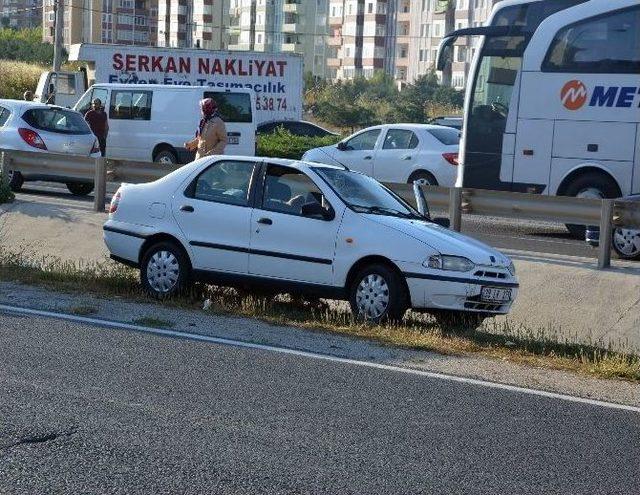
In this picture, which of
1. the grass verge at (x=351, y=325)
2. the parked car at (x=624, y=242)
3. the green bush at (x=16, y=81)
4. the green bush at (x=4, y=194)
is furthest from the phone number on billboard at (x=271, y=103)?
the grass verge at (x=351, y=325)

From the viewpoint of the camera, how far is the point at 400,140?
984 inches

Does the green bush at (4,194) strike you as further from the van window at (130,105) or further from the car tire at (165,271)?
the van window at (130,105)

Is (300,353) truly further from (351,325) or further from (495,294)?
(495,294)

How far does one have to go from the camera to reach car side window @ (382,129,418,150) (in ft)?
81.6

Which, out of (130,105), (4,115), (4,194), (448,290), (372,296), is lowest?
(372,296)

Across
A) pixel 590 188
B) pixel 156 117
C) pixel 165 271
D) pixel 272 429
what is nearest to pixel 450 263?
pixel 165 271

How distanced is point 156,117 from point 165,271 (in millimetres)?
17192

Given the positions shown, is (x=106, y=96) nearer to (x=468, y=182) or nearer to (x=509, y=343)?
(x=468, y=182)

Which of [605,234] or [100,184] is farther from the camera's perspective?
[100,184]

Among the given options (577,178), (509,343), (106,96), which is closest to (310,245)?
(509,343)

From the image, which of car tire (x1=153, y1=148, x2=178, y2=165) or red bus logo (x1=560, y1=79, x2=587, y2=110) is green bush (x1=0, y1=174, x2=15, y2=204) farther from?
car tire (x1=153, y1=148, x2=178, y2=165)

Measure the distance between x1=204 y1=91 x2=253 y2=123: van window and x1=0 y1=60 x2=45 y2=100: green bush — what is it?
30896mm

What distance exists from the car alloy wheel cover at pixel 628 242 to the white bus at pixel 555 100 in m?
3.18

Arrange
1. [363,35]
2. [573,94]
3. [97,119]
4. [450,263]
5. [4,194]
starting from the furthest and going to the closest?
[363,35], [97,119], [573,94], [4,194], [450,263]
